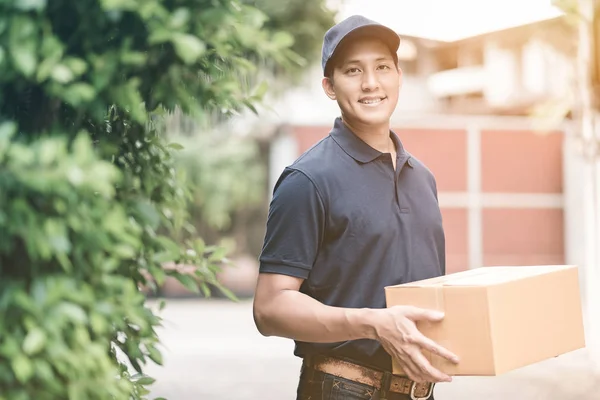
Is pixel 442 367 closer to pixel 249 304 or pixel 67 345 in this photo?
pixel 67 345

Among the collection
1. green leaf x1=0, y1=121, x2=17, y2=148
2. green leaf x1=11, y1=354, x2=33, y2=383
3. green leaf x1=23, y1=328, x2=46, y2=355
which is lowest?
green leaf x1=11, y1=354, x2=33, y2=383

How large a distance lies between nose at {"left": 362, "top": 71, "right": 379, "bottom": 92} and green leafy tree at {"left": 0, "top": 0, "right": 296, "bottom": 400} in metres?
0.75

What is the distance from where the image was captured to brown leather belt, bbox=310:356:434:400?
263cm

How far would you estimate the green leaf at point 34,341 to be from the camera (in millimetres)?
1521

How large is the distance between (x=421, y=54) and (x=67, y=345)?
95.7 feet

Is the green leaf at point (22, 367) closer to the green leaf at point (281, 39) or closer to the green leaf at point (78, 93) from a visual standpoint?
the green leaf at point (78, 93)

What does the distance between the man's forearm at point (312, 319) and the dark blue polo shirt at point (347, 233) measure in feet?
0.28

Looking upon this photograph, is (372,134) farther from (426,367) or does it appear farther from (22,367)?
(22,367)

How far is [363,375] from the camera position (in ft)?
8.64

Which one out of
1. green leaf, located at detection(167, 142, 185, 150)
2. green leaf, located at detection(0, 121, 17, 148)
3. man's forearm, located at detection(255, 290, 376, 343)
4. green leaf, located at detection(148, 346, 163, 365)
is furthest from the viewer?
green leaf, located at detection(167, 142, 185, 150)

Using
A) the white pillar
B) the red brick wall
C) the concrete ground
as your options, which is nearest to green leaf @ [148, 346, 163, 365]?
the concrete ground

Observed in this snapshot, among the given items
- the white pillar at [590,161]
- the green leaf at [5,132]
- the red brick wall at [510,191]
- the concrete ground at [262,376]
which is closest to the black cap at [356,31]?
the green leaf at [5,132]

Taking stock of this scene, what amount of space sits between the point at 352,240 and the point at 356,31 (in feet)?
1.96

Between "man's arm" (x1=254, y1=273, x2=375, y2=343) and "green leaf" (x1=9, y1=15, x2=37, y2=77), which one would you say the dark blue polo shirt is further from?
"green leaf" (x1=9, y1=15, x2=37, y2=77)
